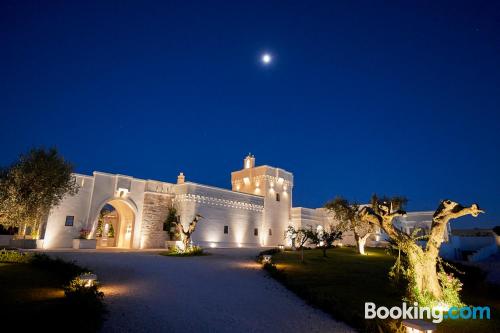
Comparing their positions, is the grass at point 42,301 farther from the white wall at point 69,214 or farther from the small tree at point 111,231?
the small tree at point 111,231

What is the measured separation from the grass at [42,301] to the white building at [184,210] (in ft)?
40.5

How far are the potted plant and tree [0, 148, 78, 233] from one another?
4.28 meters

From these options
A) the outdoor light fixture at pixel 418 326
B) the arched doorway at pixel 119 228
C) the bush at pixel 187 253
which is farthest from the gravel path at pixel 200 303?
the arched doorway at pixel 119 228

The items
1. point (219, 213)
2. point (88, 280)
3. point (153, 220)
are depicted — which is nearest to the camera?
point (88, 280)

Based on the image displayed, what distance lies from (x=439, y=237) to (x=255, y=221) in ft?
94.4

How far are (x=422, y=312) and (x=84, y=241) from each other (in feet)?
79.6

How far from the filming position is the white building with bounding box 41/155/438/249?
2497 cm

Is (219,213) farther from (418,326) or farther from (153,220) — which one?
(418,326)

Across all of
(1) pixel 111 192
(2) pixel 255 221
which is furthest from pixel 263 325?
(2) pixel 255 221

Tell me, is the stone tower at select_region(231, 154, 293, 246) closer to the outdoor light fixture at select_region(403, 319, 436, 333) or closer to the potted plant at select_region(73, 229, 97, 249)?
the potted plant at select_region(73, 229, 97, 249)

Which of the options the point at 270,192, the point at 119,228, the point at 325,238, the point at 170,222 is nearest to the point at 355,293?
the point at 325,238

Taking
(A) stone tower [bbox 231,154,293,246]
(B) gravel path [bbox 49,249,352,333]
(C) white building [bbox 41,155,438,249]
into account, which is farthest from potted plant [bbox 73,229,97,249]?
(A) stone tower [bbox 231,154,293,246]

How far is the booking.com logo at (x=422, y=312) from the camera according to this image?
8.03 m

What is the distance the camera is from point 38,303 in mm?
7703
